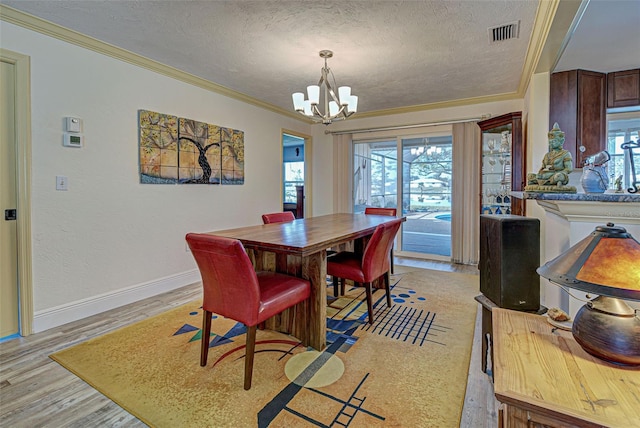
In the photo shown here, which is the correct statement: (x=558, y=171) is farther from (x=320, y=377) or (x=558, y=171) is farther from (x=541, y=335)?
(x=320, y=377)

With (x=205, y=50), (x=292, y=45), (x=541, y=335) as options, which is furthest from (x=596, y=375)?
(x=205, y=50)

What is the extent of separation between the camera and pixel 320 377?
185 centimetres

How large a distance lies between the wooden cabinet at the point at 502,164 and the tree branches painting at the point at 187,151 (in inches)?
134

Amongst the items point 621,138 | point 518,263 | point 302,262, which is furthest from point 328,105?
point 621,138

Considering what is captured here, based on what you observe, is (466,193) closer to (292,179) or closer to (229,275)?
(229,275)

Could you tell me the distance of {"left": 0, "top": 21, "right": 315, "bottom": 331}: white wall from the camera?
8.11 feet

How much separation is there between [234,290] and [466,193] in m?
3.97

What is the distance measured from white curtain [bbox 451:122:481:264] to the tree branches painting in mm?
3212

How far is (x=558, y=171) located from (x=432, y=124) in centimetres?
333

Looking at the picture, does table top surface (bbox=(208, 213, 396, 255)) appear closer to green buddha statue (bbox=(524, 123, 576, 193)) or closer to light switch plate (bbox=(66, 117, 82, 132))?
green buddha statue (bbox=(524, 123, 576, 193))

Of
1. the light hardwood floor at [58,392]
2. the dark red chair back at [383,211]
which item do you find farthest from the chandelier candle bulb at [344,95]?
the light hardwood floor at [58,392]

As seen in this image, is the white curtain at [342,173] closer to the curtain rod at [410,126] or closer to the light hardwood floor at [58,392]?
the curtain rod at [410,126]

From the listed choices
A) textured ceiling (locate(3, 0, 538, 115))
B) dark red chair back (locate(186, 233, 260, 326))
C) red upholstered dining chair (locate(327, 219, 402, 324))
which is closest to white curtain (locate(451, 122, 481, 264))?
textured ceiling (locate(3, 0, 538, 115))

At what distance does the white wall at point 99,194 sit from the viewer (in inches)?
97.3
